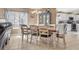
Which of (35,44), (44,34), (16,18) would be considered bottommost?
(35,44)

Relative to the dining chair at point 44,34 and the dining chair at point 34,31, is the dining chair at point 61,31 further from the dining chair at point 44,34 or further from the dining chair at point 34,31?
the dining chair at point 34,31

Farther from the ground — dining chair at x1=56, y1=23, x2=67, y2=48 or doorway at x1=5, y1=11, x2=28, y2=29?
doorway at x1=5, y1=11, x2=28, y2=29

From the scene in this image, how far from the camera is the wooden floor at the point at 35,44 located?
10.8ft

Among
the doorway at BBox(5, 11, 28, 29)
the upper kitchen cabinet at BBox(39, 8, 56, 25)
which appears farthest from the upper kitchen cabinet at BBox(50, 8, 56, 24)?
the doorway at BBox(5, 11, 28, 29)

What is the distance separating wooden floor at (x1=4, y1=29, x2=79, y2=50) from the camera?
3.29 meters

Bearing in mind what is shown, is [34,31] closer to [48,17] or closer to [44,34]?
[44,34]

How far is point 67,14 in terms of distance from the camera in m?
3.29

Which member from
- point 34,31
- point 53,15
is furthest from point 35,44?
point 53,15

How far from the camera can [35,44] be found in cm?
333

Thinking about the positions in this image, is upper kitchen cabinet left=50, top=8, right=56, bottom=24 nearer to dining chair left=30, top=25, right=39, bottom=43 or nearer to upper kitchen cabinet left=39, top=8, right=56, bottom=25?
upper kitchen cabinet left=39, top=8, right=56, bottom=25

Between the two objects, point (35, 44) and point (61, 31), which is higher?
point (61, 31)

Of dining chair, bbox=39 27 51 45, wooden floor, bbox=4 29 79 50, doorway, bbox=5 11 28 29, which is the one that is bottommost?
wooden floor, bbox=4 29 79 50
